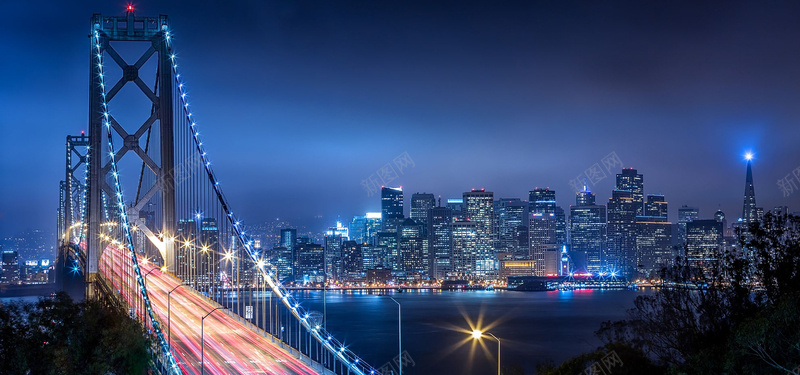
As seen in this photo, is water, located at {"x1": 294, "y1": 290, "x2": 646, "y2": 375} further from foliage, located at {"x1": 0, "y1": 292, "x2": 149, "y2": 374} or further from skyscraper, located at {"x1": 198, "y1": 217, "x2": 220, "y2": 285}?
foliage, located at {"x1": 0, "y1": 292, "x2": 149, "y2": 374}

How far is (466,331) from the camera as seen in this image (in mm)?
42531

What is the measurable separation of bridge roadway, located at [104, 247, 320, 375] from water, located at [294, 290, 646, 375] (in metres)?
10.4

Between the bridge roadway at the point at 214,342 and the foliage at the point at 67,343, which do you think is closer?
the foliage at the point at 67,343

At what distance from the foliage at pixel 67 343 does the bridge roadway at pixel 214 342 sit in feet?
12.3

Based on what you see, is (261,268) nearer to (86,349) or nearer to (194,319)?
(194,319)

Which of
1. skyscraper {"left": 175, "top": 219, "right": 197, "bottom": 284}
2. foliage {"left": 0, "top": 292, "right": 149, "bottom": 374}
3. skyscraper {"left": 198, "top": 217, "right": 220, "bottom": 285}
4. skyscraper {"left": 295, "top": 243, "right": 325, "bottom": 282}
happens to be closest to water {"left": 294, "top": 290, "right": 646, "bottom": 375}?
skyscraper {"left": 198, "top": 217, "right": 220, "bottom": 285}

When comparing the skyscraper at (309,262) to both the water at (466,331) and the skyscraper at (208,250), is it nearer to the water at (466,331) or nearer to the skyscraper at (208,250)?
the water at (466,331)

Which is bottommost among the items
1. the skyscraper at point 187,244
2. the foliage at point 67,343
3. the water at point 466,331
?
the water at point 466,331

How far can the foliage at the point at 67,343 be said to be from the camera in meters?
20.5

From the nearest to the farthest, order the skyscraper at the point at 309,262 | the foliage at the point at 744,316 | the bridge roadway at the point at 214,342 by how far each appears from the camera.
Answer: the foliage at the point at 744,316, the bridge roadway at the point at 214,342, the skyscraper at the point at 309,262

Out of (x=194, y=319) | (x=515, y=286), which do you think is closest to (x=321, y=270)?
(x=515, y=286)

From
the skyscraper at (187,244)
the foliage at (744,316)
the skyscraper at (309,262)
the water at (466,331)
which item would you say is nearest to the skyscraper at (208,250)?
the skyscraper at (187,244)

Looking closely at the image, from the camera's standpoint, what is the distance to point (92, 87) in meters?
32.8

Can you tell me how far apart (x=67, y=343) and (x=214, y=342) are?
32.6 feet
